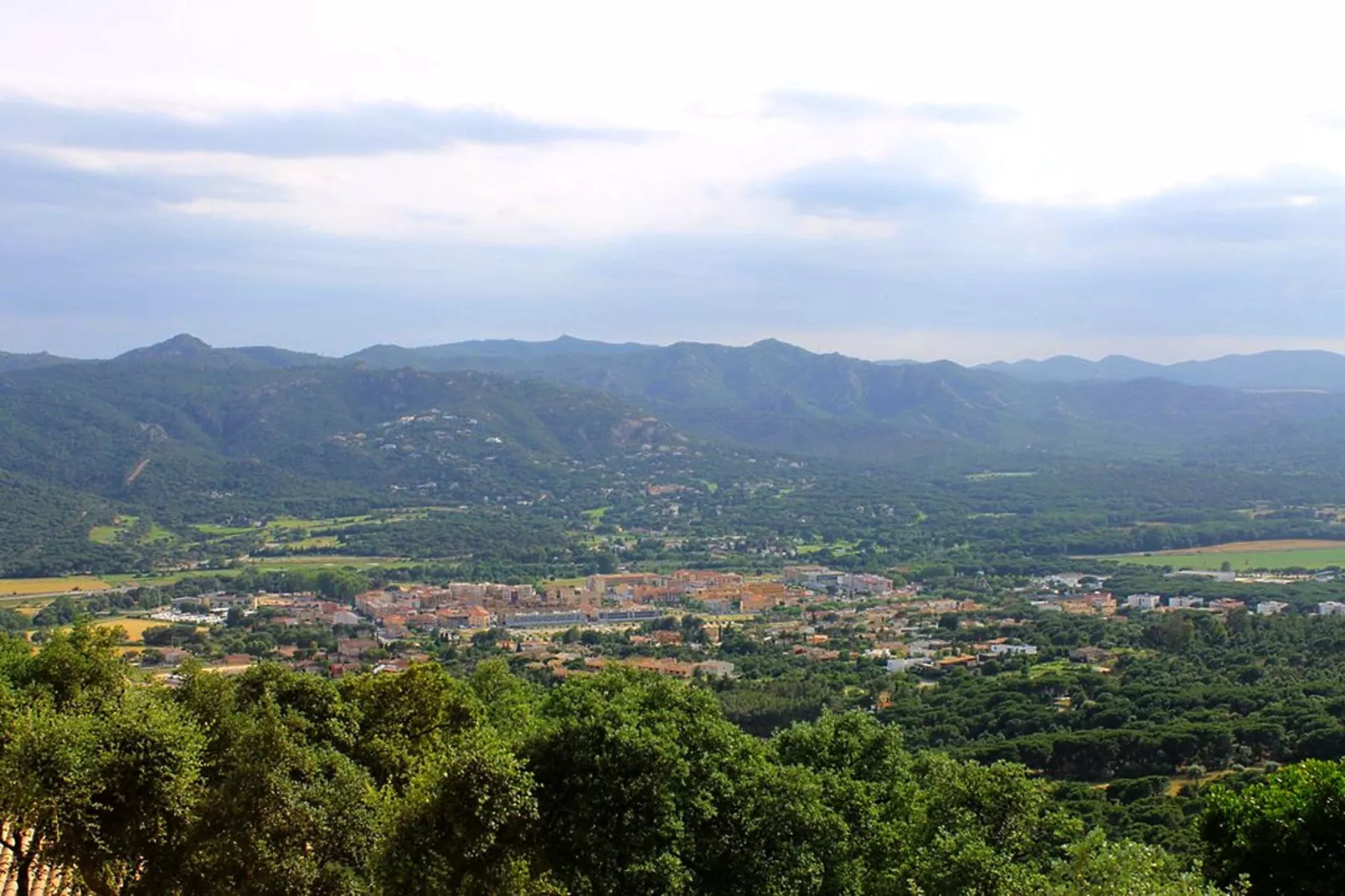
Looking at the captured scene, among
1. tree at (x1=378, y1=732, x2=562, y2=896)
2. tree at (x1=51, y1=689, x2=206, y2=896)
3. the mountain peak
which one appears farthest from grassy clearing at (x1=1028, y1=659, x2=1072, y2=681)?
the mountain peak

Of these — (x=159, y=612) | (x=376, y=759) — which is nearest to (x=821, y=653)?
(x=159, y=612)

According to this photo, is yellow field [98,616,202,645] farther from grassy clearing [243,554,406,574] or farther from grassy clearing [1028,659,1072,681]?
grassy clearing [1028,659,1072,681]

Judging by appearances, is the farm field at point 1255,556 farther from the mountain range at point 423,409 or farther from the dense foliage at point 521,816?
the mountain range at point 423,409

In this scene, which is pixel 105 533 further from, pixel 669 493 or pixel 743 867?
pixel 743 867

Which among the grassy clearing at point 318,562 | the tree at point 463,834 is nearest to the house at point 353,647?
the grassy clearing at point 318,562

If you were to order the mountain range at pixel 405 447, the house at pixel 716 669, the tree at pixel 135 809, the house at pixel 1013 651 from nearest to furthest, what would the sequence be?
the tree at pixel 135 809 < the house at pixel 716 669 < the house at pixel 1013 651 < the mountain range at pixel 405 447
